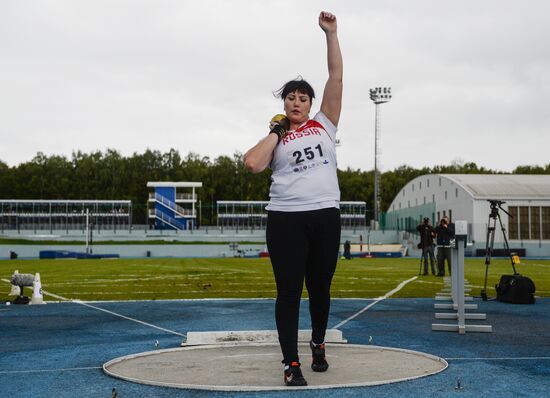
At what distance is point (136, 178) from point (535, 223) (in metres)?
77.6

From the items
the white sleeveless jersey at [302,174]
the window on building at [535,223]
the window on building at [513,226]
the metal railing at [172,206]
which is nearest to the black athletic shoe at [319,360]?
the white sleeveless jersey at [302,174]

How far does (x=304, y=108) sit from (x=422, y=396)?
2202mm

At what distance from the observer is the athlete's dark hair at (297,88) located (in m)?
5.24

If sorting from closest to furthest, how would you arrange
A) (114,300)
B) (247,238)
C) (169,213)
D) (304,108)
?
(304,108) < (114,300) < (247,238) < (169,213)

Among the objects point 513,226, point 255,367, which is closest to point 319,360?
point 255,367

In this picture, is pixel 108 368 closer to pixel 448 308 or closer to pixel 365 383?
pixel 365 383

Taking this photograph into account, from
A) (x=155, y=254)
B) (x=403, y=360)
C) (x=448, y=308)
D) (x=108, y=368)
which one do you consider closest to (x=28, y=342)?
(x=108, y=368)

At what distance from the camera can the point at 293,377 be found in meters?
4.73

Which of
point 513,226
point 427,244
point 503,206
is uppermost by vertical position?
point 503,206

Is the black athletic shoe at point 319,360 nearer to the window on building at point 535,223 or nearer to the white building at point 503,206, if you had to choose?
the white building at point 503,206

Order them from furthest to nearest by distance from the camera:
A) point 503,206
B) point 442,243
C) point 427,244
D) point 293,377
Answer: point 503,206, point 427,244, point 442,243, point 293,377

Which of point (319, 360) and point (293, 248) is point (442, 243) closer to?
point (319, 360)

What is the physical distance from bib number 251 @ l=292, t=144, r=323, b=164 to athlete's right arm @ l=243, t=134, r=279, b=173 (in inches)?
7.1

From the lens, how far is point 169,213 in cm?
8300
